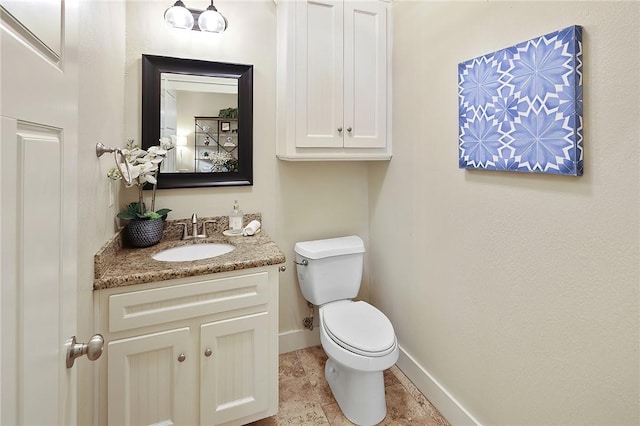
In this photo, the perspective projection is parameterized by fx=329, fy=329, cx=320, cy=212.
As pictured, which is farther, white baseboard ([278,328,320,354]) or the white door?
white baseboard ([278,328,320,354])

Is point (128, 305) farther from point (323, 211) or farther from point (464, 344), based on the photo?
point (464, 344)

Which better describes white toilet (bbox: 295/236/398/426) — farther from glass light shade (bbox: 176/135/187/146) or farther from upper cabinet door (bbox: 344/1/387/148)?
glass light shade (bbox: 176/135/187/146)

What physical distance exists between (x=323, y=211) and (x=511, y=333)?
129 cm

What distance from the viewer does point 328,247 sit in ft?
6.57

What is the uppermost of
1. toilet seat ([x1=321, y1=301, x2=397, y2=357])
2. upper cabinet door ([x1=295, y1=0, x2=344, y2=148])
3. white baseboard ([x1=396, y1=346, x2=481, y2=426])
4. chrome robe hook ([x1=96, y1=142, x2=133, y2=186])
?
upper cabinet door ([x1=295, y1=0, x2=344, y2=148])

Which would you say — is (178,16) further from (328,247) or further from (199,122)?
(328,247)

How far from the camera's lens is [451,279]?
160cm

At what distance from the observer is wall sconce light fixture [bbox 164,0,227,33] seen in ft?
5.55

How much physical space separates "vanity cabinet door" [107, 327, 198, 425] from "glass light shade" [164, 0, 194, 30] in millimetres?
1511

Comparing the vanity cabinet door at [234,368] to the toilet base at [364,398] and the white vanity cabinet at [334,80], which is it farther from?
the white vanity cabinet at [334,80]

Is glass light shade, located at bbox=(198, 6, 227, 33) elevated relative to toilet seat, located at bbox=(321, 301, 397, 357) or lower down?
elevated

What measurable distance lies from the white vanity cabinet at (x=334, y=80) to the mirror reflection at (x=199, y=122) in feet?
0.98

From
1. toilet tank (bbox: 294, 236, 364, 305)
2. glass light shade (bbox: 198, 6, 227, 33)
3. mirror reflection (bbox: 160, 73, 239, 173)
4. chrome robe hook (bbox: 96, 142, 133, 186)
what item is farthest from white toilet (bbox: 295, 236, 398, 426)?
glass light shade (bbox: 198, 6, 227, 33)

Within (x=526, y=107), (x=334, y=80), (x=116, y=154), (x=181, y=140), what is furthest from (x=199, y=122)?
(x=526, y=107)
